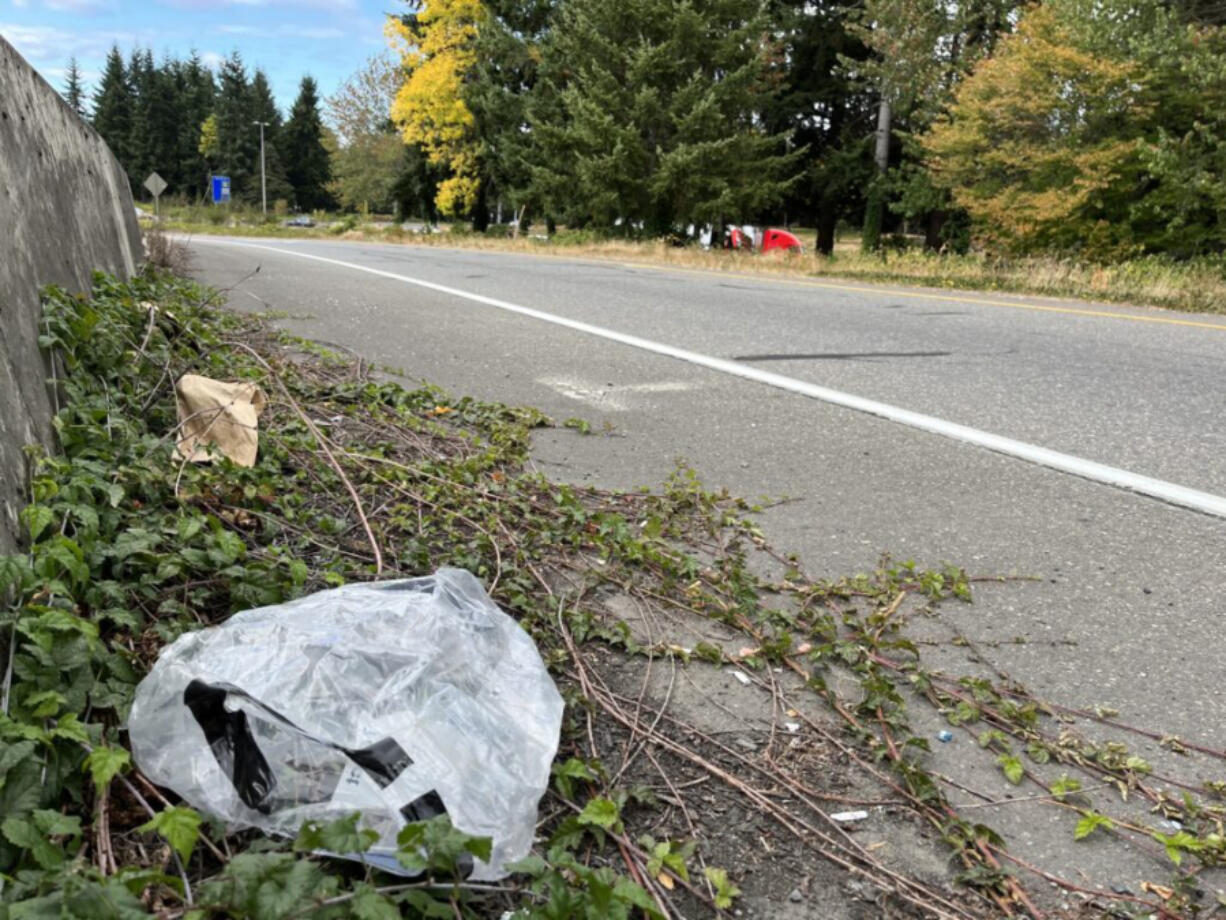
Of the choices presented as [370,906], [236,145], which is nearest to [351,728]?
[370,906]

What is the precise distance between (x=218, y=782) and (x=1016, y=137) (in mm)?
21604

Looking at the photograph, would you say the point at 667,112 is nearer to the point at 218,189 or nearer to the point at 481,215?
the point at 218,189

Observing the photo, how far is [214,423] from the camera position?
2.89 metres

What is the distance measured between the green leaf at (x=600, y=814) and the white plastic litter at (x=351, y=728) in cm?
9

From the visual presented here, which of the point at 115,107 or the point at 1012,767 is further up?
the point at 115,107

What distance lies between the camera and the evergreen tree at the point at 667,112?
1059 inches

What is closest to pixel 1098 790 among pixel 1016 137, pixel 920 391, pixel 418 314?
pixel 920 391

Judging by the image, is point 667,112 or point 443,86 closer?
point 667,112

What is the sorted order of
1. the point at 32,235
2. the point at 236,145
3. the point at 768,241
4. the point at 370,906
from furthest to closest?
1. the point at 236,145
2. the point at 768,241
3. the point at 32,235
4. the point at 370,906

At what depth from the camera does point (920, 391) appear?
489cm

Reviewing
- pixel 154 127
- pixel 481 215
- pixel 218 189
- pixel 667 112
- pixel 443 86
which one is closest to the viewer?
pixel 218 189

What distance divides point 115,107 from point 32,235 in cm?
10635

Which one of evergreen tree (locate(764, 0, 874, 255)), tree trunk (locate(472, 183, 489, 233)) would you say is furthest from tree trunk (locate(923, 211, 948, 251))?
tree trunk (locate(472, 183, 489, 233))

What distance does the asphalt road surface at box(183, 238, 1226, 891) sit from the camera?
2281 millimetres
